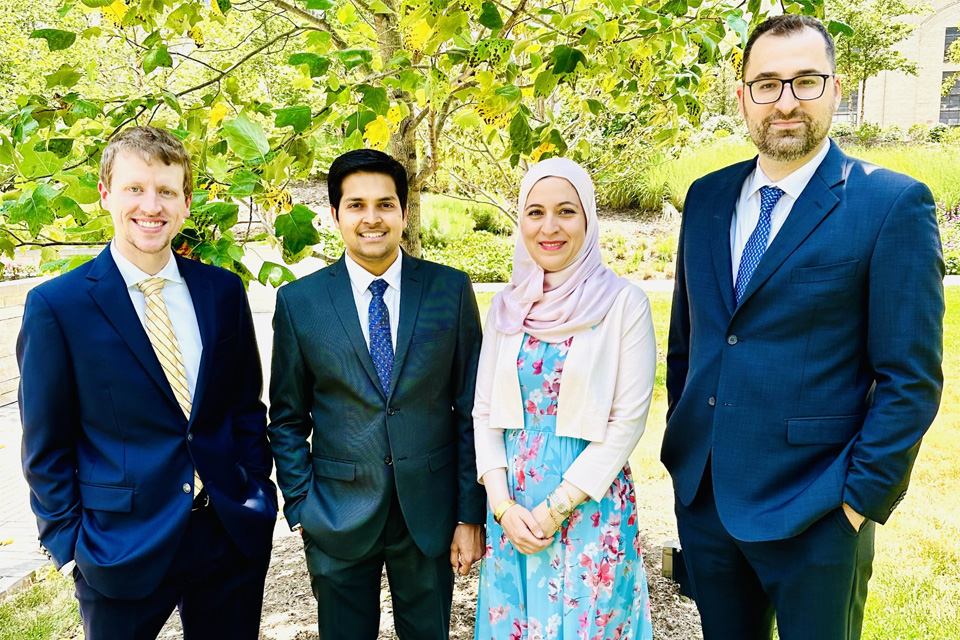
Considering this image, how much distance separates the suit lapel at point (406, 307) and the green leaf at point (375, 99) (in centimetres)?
59

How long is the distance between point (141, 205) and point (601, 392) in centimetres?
162

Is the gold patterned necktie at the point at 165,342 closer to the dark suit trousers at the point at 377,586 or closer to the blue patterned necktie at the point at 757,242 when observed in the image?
the dark suit trousers at the point at 377,586

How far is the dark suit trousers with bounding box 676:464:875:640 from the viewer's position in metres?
2.22

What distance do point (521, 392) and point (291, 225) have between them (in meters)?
0.99

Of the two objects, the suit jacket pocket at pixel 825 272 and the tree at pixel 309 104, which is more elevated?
the tree at pixel 309 104

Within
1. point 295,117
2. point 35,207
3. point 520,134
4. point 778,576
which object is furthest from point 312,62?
point 778,576

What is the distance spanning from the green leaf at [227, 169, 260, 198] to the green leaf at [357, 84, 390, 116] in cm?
48

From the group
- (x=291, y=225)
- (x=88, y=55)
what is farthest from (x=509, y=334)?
(x=88, y=55)

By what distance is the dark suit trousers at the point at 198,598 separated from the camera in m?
2.39

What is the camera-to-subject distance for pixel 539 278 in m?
2.65

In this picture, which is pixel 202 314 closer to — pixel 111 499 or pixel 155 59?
pixel 111 499

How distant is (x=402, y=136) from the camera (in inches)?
145

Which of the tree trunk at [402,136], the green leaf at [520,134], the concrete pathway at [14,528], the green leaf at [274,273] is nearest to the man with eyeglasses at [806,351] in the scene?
the green leaf at [520,134]

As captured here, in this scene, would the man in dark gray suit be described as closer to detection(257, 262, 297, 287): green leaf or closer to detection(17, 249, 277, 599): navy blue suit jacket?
detection(257, 262, 297, 287): green leaf
